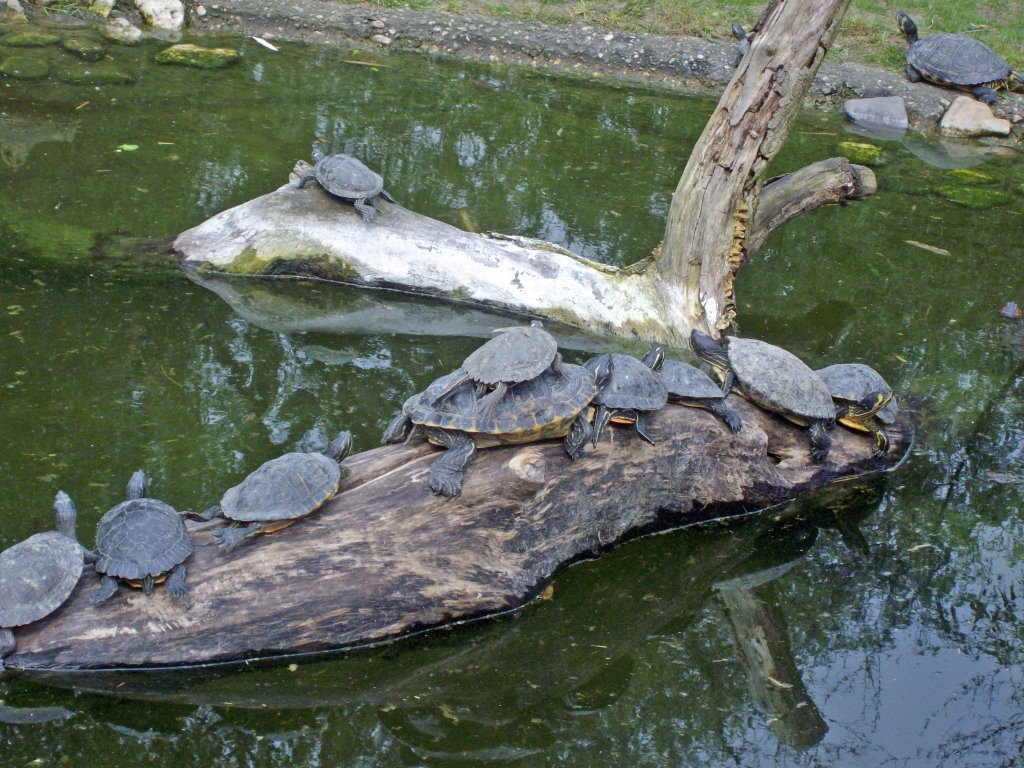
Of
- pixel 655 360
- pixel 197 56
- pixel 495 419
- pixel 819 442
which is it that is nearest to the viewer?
pixel 495 419

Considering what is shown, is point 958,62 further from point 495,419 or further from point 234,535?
point 234,535

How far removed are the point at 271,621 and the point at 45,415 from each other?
2425mm

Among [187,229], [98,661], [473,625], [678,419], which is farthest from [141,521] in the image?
[187,229]

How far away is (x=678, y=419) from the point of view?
217 inches

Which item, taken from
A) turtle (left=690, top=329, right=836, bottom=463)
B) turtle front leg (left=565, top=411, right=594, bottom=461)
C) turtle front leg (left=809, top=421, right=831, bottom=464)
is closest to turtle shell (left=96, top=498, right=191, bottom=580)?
turtle front leg (left=565, top=411, right=594, bottom=461)

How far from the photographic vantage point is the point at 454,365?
7.04 m

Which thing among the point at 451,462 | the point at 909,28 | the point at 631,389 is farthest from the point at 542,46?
the point at 451,462

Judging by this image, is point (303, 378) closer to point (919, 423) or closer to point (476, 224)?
point (476, 224)

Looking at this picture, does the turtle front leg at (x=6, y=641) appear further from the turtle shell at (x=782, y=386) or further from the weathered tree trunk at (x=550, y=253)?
the weathered tree trunk at (x=550, y=253)

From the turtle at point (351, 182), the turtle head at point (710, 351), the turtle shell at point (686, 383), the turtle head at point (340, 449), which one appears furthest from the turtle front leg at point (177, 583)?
the turtle at point (351, 182)

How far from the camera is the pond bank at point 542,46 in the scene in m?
14.0

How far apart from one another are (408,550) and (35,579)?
1.62 metres

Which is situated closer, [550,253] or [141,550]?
[141,550]

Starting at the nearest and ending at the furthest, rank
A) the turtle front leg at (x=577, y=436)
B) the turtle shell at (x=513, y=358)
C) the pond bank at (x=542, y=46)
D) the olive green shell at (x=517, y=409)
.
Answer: the olive green shell at (x=517, y=409)
the turtle shell at (x=513, y=358)
the turtle front leg at (x=577, y=436)
the pond bank at (x=542, y=46)
